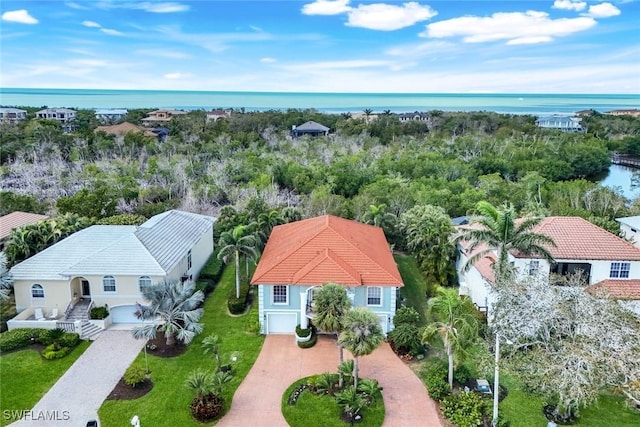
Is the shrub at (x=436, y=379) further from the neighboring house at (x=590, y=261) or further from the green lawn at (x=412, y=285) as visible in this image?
→ the green lawn at (x=412, y=285)

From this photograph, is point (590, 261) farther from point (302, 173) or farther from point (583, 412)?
point (302, 173)

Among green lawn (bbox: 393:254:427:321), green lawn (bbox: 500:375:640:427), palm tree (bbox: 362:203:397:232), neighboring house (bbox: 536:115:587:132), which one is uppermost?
neighboring house (bbox: 536:115:587:132)

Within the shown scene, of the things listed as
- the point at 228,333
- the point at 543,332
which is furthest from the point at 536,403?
the point at 228,333

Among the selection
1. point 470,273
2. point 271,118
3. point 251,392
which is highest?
point 271,118

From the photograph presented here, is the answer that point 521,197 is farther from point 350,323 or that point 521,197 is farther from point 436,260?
point 350,323

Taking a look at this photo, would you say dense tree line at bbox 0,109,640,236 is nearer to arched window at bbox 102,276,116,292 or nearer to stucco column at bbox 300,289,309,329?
arched window at bbox 102,276,116,292

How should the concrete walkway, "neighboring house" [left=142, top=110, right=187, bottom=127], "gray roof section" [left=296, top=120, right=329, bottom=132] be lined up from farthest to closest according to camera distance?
1. "neighboring house" [left=142, top=110, right=187, bottom=127]
2. "gray roof section" [left=296, top=120, right=329, bottom=132]
3. the concrete walkway

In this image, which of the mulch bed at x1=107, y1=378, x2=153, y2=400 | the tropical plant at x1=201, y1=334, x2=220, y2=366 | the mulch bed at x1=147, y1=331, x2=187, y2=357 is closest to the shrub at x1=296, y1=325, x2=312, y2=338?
the tropical plant at x1=201, y1=334, x2=220, y2=366

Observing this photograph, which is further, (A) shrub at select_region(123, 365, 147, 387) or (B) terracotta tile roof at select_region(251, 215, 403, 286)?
(B) terracotta tile roof at select_region(251, 215, 403, 286)
